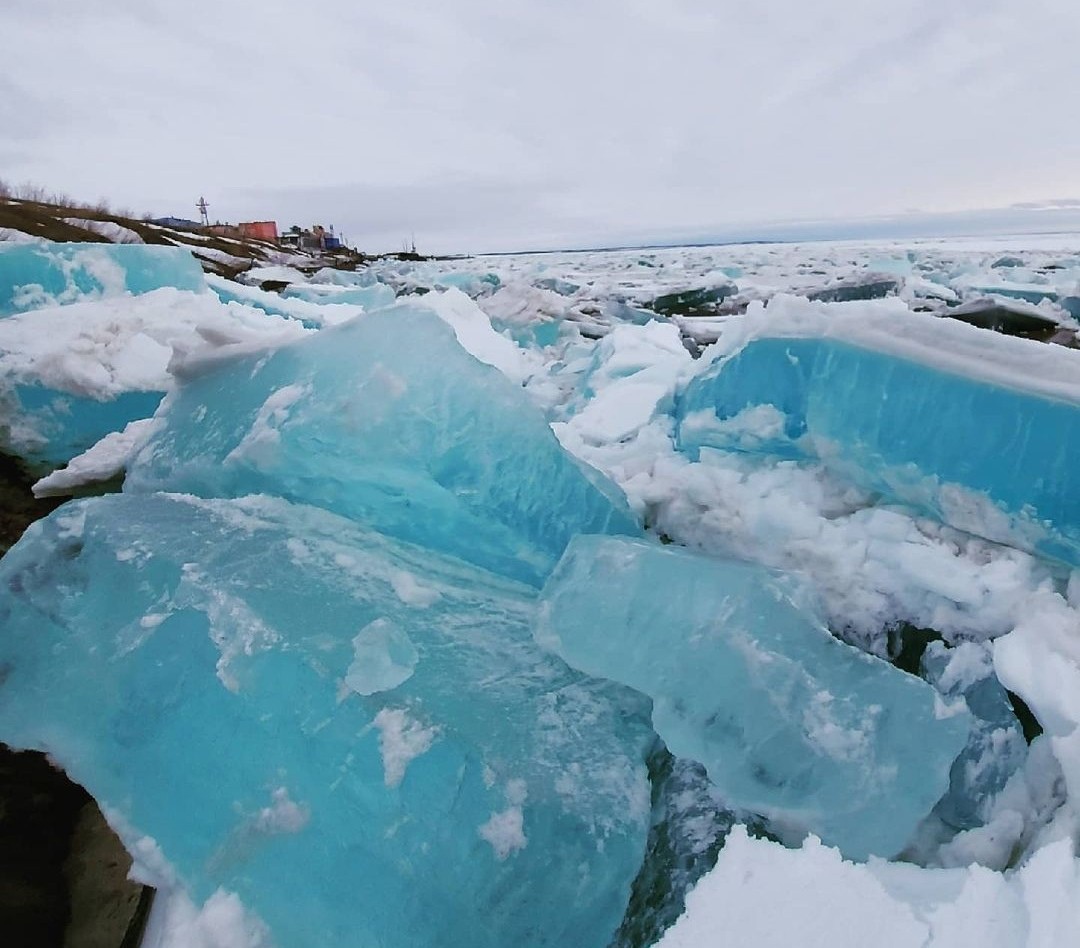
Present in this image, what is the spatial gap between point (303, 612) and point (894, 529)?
1.52m

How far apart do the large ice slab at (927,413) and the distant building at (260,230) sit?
44.8 m

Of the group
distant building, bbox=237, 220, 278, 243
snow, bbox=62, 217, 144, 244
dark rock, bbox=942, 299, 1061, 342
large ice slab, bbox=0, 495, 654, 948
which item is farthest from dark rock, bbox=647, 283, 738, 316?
distant building, bbox=237, 220, 278, 243

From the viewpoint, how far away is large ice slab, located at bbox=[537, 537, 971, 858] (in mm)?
1194

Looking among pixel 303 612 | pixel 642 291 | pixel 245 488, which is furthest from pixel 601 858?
pixel 642 291

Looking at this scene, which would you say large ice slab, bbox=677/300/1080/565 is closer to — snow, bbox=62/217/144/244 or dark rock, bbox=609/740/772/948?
dark rock, bbox=609/740/772/948

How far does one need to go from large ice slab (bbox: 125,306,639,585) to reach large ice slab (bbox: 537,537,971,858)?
0.50 meters

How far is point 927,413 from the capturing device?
66.7 inches

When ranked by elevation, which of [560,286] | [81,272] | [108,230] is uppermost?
[108,230]

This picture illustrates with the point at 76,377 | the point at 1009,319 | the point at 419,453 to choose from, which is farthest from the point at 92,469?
the point at 1009,319

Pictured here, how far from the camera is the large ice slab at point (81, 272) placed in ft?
14.4

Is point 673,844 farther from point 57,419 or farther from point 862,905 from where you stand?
point 57,419

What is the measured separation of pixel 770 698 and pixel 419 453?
118cm

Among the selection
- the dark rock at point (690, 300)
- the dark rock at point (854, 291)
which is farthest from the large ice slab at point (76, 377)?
the dark rock at point (690, 300)

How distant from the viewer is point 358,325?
2.13 meters
